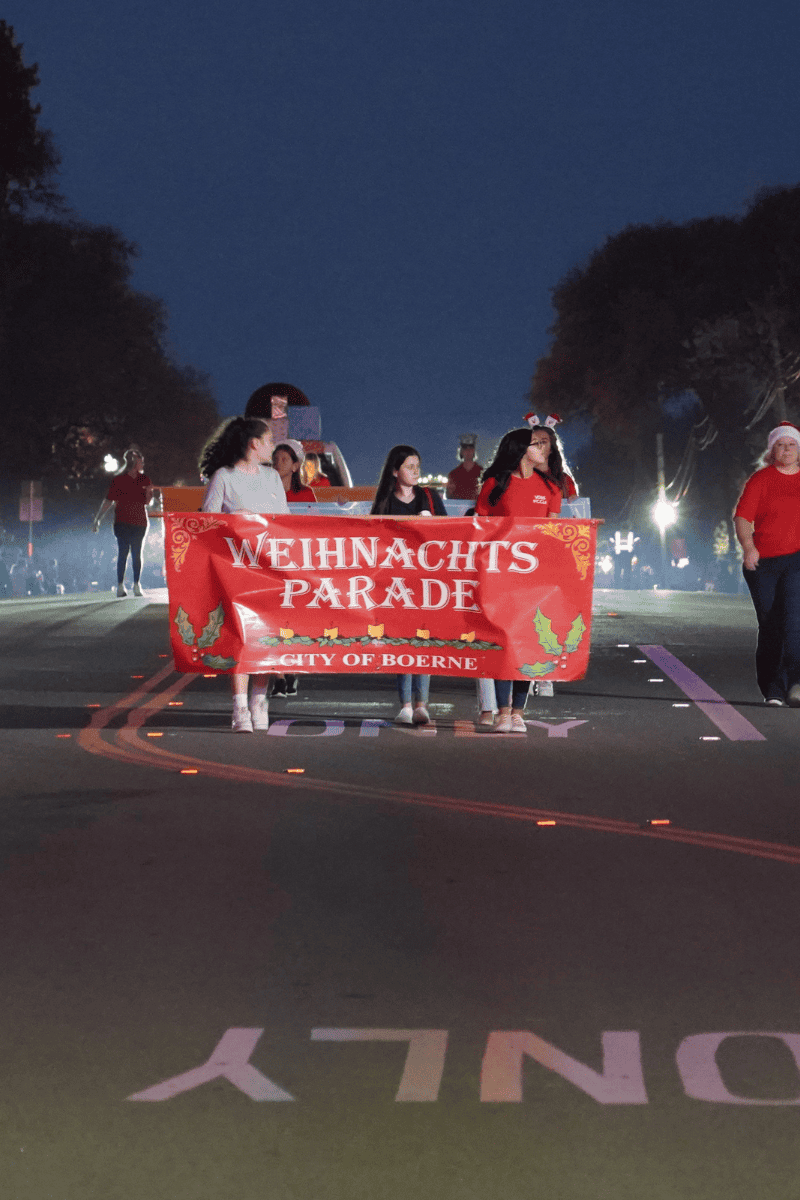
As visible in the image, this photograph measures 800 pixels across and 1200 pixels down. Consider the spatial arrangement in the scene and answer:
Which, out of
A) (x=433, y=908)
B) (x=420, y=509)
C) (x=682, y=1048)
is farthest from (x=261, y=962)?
(x=420, y=509)

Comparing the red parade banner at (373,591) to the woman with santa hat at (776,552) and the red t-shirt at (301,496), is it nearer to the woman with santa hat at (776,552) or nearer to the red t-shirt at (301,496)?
the woman with santa hat at (776,552)

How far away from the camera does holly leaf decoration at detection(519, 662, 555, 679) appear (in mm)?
12211

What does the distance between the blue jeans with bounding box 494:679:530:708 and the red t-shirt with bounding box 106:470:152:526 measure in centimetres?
1398

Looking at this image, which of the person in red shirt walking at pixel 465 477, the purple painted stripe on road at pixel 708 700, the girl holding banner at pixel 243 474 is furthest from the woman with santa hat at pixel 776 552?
the person in red shirt walking at pixel 465 477

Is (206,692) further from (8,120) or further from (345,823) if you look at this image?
(8,120)

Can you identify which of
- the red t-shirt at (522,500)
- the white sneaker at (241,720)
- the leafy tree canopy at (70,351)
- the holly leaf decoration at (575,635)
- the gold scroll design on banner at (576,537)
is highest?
the leafy tree canopy at (70,351)

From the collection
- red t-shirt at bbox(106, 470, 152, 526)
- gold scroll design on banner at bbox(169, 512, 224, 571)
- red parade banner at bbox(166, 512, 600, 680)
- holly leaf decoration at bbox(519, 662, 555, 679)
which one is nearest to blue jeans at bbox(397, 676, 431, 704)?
red parade banner at bbox(166, 512, 600, 680)

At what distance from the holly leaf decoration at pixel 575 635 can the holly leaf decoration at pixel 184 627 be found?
2.41 meters

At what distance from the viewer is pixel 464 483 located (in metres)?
21.5

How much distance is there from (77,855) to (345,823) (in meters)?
1.28

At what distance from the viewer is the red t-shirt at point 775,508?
13.4 m

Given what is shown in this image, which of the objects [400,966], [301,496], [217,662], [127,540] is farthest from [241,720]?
[127,540]

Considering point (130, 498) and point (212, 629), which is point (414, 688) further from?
point (130, 498)

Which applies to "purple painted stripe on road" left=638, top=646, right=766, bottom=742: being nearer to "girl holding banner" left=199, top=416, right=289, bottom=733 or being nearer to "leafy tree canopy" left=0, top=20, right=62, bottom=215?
"girl holding banner" left=199, top=416, right=289, bottom=733
